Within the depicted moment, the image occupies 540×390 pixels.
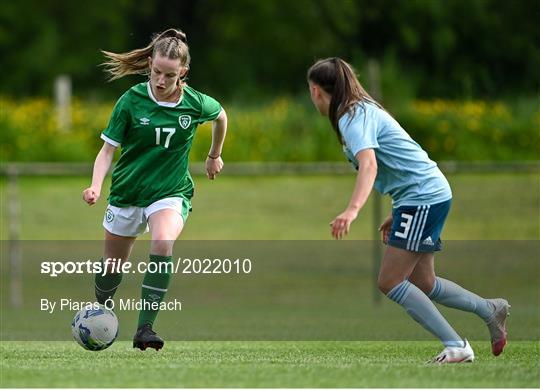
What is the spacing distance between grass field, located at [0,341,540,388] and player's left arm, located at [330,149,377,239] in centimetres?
79

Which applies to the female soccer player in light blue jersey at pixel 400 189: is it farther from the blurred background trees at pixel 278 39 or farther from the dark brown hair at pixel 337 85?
the blurred background trees at pixel 278 39

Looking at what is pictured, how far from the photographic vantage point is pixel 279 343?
32.0 feet

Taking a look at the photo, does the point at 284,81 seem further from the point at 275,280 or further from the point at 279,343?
the point at 279,343

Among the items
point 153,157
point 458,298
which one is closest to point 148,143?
point 153,157

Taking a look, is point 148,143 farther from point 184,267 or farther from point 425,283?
point 184,267

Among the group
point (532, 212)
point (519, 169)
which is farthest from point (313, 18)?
point (519, 169)

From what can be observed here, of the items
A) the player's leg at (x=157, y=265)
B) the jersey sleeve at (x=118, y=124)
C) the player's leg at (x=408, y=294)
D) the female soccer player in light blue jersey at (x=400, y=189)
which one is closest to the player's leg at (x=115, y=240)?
the player's leg at (x=157, y=265)

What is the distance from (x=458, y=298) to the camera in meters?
8.15

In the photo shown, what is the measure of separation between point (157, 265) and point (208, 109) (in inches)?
45.6

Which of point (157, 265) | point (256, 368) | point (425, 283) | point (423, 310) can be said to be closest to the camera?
point (256, 368)

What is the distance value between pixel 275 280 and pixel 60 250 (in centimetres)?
308

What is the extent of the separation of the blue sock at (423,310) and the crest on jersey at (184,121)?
1.80 meters

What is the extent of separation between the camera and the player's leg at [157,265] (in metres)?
8.10

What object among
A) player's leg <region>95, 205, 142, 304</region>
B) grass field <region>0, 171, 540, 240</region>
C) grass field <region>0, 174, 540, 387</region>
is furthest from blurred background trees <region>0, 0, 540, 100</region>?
player's leg <region>95, 205, 142, 304</region>
